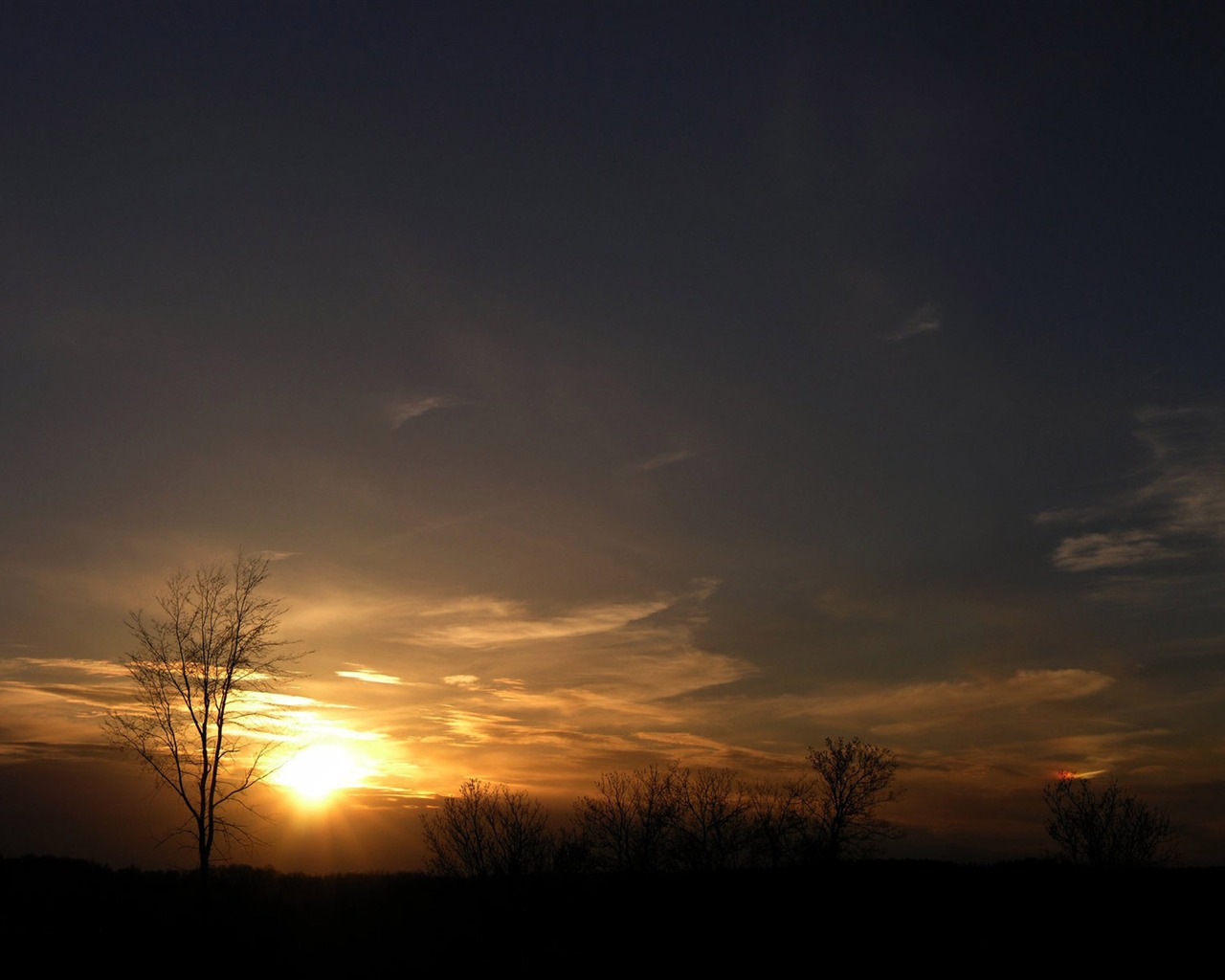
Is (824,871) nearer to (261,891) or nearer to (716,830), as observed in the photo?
(261,891)

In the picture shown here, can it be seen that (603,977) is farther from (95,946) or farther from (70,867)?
(70,867)

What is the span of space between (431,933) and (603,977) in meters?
10.6

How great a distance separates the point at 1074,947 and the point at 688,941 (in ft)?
42.1

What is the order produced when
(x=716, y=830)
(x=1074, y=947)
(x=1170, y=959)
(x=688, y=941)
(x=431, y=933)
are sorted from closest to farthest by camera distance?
(x=1170, y=959) → (x=1074, y=947) → (x=688, y=941) → (x=431, y=933) → (x=716, y=830)

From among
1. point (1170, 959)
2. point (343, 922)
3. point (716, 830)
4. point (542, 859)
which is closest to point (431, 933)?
point (343, 922)

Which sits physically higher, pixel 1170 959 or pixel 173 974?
pixel 1170 959

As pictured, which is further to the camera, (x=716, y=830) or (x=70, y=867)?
(x=716, y=830)

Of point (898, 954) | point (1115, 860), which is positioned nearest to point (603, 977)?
point (898, 954)

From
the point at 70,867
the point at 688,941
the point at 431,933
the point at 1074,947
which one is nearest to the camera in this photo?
the point at 1074,947

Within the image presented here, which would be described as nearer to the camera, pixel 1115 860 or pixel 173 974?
pixel 173 974

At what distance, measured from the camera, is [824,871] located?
39.2 meters

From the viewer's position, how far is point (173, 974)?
3195cm

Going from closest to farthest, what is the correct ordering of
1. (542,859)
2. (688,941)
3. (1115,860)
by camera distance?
(688,941) < (1115,860) < (542,859)

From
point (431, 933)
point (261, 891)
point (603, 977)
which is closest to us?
point (603, 977)
